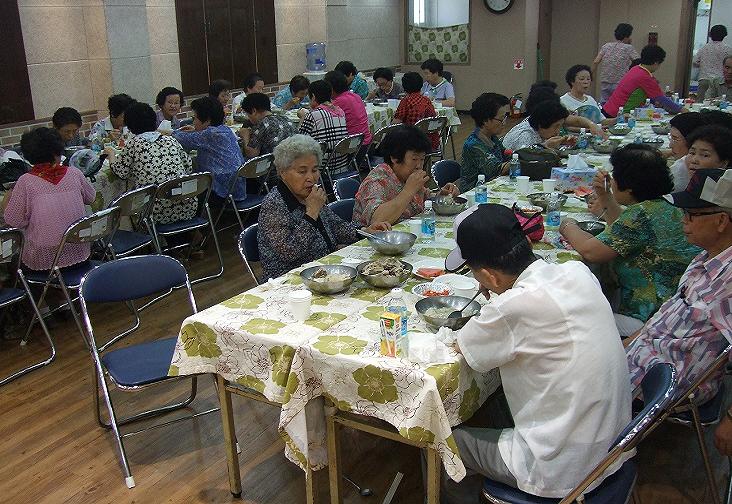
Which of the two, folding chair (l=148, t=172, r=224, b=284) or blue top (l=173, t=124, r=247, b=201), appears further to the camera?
blue top (l=173, t=124, r=247, b=201)

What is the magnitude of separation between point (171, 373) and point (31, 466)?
971mm

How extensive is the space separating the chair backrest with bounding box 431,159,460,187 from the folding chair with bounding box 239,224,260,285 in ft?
6.16

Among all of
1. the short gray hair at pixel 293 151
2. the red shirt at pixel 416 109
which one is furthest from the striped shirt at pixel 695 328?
the red shirt at pixel 416 109

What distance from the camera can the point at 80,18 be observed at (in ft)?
23.4

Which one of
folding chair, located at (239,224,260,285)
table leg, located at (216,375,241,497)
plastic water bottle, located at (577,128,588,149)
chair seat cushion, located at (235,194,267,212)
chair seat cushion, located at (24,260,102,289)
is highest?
plastic water bottle, located at (577,128,588,149)

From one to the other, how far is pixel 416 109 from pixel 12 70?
12.8 feet

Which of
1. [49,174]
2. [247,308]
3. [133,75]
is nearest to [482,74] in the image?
[133,75]

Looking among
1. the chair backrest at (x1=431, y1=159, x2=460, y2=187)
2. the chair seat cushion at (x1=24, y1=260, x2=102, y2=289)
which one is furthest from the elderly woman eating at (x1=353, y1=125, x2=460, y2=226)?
the chair seat cushion at (x1=24, y1=260, x2=102, y2=289)

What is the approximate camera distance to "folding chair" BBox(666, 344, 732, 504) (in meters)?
2.38

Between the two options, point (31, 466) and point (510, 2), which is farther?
point (510, 2)

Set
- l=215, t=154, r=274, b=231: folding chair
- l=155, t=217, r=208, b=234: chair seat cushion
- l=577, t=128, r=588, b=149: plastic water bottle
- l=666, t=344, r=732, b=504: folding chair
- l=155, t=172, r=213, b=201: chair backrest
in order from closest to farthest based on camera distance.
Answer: l=666, t=344, r=732, b=504: folding chair < l=155, t=172, r=213, b=201: chair backrest < l=155, t=217, r=208, b=234: chair seat cushion < l=215, t=154, r=274, b=231: folding chair < l=577, t=128, r=588, b=149: plastic water bottle

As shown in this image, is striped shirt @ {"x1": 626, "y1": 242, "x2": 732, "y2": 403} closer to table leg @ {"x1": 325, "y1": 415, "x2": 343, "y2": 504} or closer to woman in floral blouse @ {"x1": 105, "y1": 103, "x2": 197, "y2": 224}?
table leg @ {"x1": 325, "y1": 415, "x2": 343, "y2": 504}

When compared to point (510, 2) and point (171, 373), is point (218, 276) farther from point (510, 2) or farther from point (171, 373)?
point (510, 2)

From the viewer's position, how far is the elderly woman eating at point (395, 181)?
3617mm
